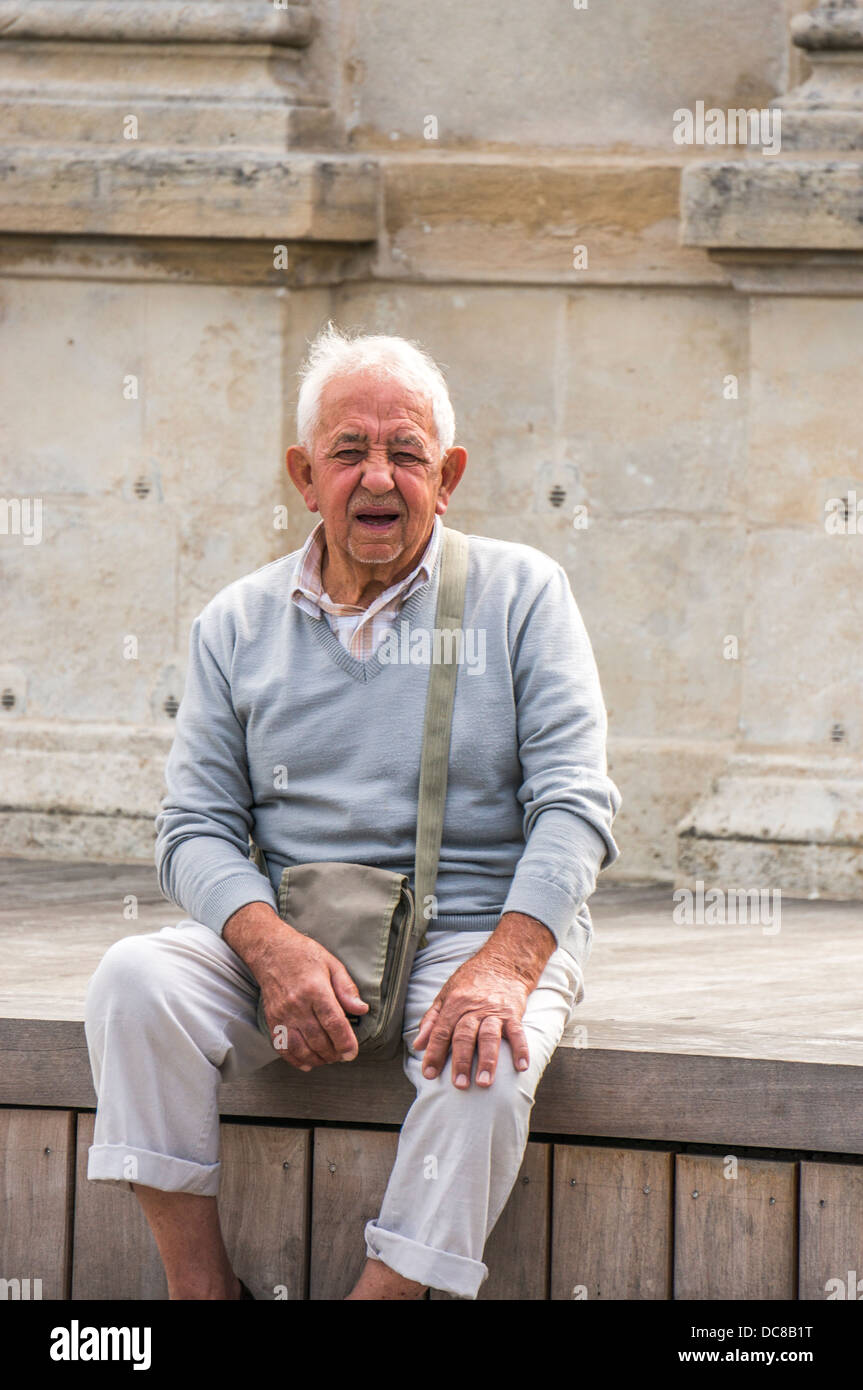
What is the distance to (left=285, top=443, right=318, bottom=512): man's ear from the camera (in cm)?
312

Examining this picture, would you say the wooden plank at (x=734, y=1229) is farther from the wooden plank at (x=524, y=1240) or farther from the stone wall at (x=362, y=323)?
the stone wall at (x=362, y=323)

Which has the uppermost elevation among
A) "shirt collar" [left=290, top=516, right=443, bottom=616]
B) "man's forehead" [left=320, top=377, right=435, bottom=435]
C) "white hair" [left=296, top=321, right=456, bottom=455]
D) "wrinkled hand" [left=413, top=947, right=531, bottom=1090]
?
"white hair" [left=296, top=321, right=456, bottom=455]

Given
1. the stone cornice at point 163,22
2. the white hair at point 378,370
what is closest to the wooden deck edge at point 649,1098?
the white hair at point 378,370

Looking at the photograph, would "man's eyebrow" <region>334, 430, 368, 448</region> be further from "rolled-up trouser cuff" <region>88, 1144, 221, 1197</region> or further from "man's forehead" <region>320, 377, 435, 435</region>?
"rolled-up trouser cuff" <region>88, 1144, 221, 1197</region>

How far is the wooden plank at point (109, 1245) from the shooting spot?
3107 mm

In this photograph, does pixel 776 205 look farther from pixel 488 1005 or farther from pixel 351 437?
pixel 488 1005

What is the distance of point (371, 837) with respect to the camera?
301 cm

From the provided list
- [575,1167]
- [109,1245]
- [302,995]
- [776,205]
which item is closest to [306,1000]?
[302,995]

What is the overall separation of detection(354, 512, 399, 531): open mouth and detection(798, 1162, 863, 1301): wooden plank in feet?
3.49

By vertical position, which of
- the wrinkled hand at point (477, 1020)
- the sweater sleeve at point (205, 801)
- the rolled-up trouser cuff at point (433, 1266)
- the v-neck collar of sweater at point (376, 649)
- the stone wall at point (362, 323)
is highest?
the stone wall at point (362, 323)

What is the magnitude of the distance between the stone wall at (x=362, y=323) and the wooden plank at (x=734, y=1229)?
1.81m

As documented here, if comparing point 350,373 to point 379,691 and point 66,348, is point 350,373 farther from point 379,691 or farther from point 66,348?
point 66,348

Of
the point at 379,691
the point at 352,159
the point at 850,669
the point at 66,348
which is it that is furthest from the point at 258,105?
the point at 379,691

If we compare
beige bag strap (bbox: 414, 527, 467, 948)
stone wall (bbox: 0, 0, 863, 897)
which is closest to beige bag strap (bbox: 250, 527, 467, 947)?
beige bag strap (bbox: 414, 527, 467, 948)
